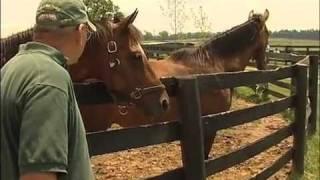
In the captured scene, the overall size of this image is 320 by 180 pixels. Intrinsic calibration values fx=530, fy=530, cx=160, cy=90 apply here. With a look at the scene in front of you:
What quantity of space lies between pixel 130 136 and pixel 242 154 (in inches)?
73.3

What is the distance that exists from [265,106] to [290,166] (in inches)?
68.7

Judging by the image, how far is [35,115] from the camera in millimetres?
1644

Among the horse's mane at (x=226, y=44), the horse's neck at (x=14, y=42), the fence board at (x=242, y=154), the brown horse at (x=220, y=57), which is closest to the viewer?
the horse's neck at (x=14, y=42)

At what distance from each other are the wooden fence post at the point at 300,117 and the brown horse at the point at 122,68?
271 centimetres

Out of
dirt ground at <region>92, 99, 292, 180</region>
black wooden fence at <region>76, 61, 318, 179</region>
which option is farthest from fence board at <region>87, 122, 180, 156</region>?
dirt ground at <region>92, 99, 292, 180</region>

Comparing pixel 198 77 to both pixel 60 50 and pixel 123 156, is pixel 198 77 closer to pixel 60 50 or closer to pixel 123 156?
pixel 60 50

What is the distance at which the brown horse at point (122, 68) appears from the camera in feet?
12.8

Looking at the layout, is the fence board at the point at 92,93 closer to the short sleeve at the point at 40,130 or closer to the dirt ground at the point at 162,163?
the short sleeve at the point at 40,130

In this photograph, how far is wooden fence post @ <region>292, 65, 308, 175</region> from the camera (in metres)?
6.27

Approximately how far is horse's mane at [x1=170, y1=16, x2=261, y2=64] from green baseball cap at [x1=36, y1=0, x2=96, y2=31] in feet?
15.8

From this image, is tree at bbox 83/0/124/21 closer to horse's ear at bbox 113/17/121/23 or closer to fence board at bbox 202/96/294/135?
horse's ear at bbox 113/17/121/23

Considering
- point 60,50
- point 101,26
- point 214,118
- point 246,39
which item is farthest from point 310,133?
point 60,50

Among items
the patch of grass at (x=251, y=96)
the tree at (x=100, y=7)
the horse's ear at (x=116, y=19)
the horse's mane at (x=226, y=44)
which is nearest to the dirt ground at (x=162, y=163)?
the horse's mane at (x=226, y=44)

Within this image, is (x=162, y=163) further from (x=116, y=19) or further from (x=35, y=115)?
(x=35, y=115)
